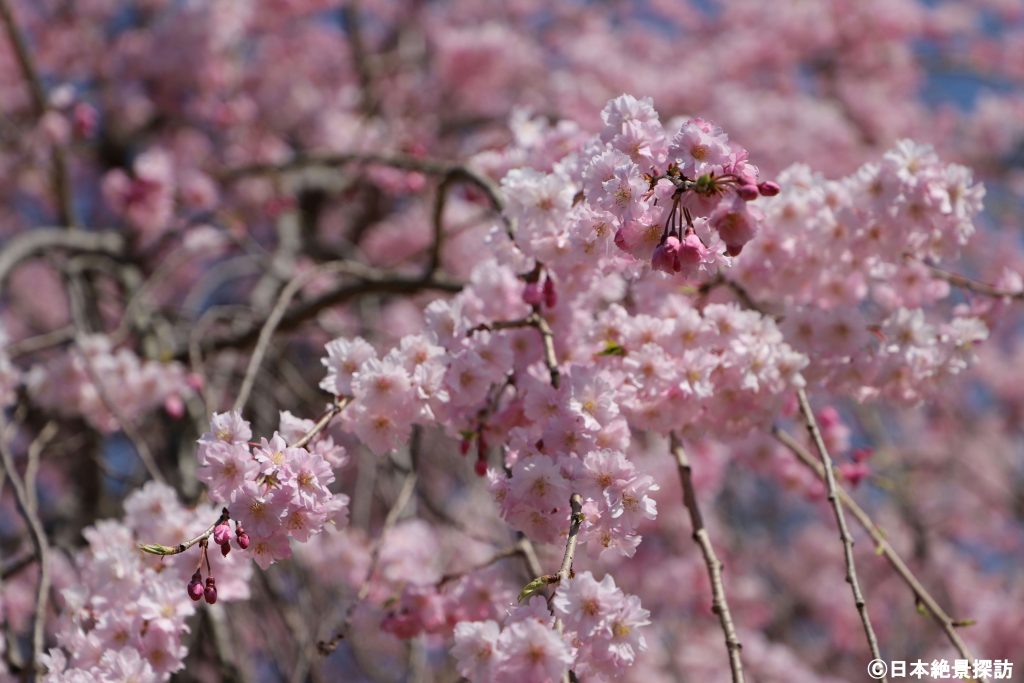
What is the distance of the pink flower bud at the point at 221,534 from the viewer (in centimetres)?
140

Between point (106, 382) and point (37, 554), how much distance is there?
825mm

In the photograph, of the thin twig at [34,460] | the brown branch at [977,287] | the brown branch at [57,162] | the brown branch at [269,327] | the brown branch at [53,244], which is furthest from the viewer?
the brown branch at [57,162]

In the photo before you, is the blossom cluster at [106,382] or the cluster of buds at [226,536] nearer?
the cluster of buds at [226,536]

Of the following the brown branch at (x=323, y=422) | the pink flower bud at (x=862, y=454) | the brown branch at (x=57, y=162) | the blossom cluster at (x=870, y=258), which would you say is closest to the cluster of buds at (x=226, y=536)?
the brown branch at (x=323, y=422)

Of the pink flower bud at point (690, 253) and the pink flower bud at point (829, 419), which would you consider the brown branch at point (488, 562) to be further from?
the pink flower bud at point (829, 419)

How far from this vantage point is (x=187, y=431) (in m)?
2.79

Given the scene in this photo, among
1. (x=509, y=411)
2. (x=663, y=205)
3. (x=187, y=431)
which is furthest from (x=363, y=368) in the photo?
(x=187, y=431)

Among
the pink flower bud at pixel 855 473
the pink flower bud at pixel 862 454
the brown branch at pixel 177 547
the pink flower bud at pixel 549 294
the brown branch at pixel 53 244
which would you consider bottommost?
the brown branch at pixel 177 547

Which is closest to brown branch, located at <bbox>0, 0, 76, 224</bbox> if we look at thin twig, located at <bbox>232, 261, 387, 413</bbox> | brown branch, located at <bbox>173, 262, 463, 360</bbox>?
brown branch, located at <bbox>173, 262, 463, 360</bbox>

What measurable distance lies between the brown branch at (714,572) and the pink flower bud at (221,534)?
745 millimetres

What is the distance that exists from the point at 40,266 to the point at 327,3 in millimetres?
2671

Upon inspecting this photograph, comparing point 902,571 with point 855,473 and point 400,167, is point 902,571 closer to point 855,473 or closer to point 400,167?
point 855,473

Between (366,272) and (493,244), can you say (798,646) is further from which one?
(493,244)

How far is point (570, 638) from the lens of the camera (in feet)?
4.36
